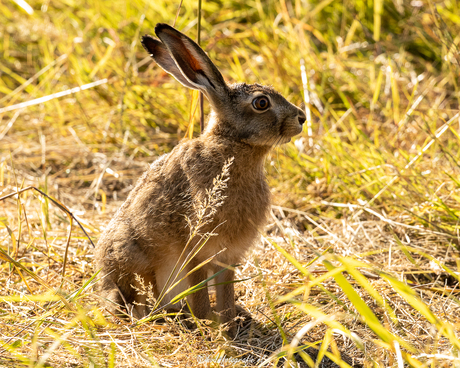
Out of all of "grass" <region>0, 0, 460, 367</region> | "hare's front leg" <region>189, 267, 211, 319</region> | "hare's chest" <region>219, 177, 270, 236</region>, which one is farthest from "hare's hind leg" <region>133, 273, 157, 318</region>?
"hare's chest" <region>219, 177, 270, 236</region>

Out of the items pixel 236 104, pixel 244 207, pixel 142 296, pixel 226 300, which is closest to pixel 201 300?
pixel 226 300

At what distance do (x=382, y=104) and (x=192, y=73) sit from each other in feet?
8.62

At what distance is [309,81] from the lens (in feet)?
17.1

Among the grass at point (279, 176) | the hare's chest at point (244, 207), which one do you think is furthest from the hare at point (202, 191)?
the grass at point (279, 176)

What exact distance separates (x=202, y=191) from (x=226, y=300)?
0.65 meters

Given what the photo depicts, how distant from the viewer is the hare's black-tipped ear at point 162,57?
10.3ft

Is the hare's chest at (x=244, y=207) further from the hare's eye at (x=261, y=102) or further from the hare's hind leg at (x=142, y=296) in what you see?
the hare's hind leg at (x=142, y=296)

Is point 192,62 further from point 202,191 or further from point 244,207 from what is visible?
point 244,207

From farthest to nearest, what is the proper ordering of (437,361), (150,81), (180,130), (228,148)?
1. (150,81)
2. (180,130)
3. (228,148)
4. (437,361)

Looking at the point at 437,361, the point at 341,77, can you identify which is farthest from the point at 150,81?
the point at 437,361

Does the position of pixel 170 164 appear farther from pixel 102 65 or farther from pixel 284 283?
pixel 102 65

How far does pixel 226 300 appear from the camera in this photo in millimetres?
3045

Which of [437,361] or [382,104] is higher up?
[382,104]

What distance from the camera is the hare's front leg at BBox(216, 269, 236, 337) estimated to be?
9.85 ft
